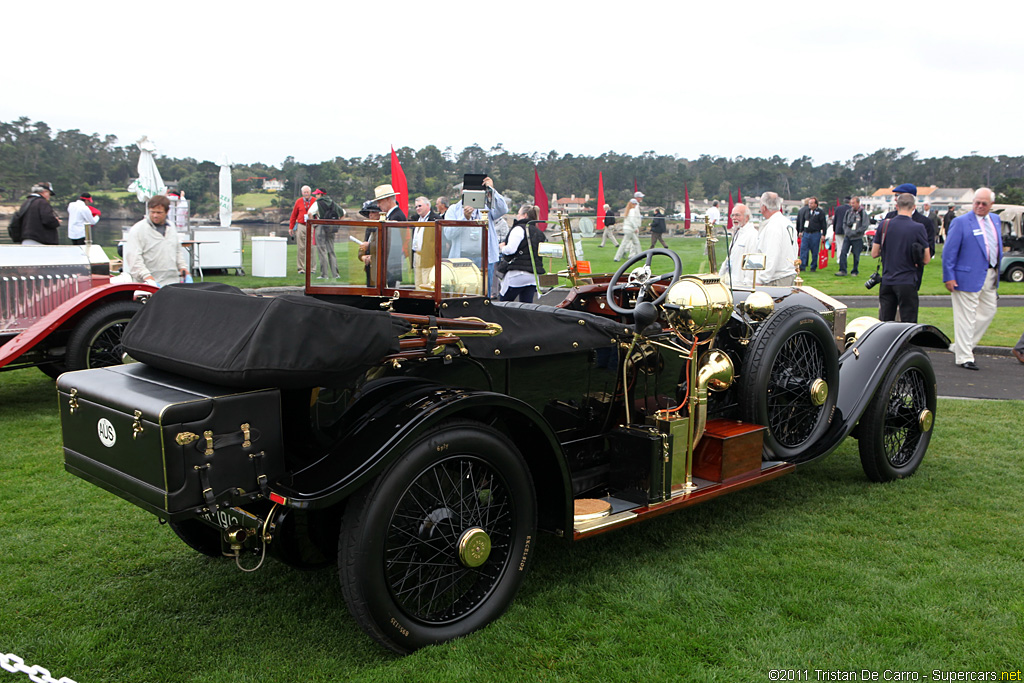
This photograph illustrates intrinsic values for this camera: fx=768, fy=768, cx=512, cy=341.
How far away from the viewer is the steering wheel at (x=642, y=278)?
3742mm

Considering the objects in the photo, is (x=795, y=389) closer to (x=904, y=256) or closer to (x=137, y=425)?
(x=137, y=425)

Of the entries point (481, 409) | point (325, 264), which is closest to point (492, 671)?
point (481, 409)

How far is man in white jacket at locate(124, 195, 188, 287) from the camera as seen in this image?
22.4ft

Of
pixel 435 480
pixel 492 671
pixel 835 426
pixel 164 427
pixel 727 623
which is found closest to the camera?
pixel 164 427

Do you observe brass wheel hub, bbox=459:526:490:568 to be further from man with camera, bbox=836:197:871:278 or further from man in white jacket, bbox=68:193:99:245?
man with camera, bbox=836:197:871:278

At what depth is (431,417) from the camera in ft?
8.82

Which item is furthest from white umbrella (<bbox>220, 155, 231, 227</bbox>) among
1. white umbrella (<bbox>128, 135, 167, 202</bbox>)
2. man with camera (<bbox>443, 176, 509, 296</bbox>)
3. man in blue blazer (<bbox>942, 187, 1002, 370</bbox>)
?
man in blue blazer (<bbox>942, 187, 1002, 370</bbox>)

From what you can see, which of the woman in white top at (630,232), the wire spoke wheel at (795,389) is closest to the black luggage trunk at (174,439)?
the woman in white top at (630,232)

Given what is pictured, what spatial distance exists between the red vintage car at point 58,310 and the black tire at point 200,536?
3139 millimetres

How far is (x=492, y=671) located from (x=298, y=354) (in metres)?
1.28

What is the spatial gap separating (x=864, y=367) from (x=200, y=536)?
383 centimetres

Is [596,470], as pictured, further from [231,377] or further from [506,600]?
[231,377]

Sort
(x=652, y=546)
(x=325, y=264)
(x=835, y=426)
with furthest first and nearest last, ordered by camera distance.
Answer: (x=835, y=426)
(x=652, y=546)
(x=325, y=264)

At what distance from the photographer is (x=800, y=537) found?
12.8 ft
